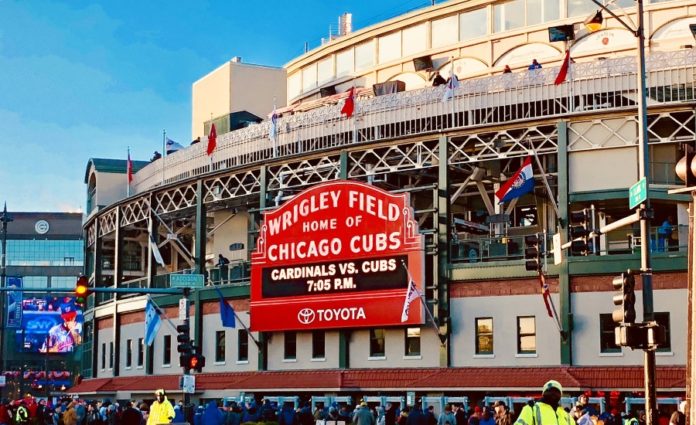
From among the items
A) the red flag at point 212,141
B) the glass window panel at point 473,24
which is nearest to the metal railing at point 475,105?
the red flag at point 212,141

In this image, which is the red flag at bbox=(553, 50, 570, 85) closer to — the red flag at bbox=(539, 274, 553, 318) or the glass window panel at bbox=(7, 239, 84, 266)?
the red flag at bbox=(539, 274, 553, 318)

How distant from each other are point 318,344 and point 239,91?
926 inches

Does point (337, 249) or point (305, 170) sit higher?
point (305, 170)

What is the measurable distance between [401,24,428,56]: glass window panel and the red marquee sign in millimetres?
14049

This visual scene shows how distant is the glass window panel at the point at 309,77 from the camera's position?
229 feet

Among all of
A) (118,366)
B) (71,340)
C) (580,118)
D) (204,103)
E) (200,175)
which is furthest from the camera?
(71,340)

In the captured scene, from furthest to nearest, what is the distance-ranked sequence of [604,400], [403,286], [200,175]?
[200,175] < [403,286] < [604,400]

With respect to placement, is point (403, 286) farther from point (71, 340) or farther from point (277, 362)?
point (71, 340)

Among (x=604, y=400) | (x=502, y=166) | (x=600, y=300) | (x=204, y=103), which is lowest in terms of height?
(x=604, y=400)

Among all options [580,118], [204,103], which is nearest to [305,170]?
[580,118]

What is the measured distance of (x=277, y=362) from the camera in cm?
5291

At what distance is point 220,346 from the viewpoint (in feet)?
184

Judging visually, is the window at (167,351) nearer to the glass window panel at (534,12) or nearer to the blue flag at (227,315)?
the blue flag at (227,315)

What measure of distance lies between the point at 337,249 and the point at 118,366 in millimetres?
19899
